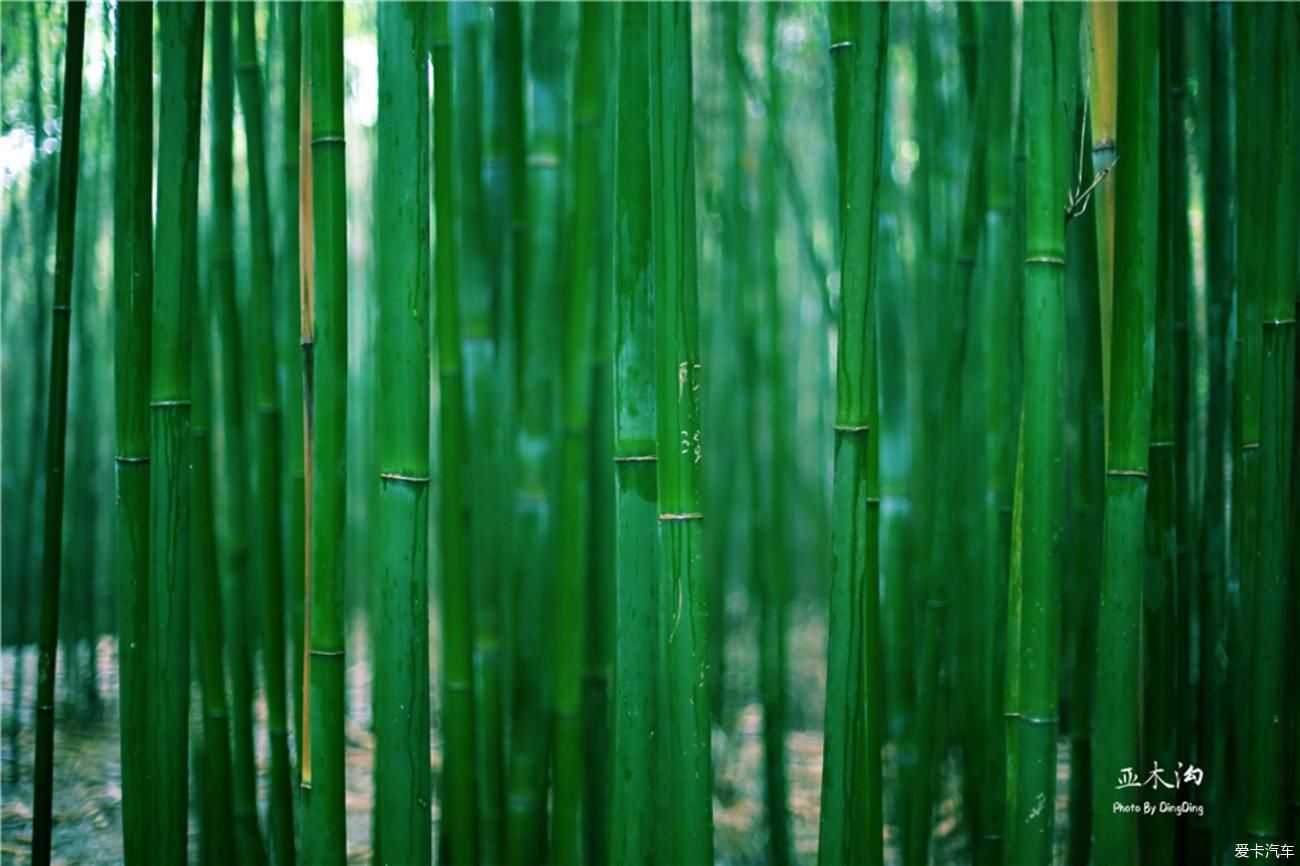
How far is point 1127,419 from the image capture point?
90 cm

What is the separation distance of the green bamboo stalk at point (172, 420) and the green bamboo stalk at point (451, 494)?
24cm

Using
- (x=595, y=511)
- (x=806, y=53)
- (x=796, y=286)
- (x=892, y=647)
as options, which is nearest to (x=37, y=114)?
(x=595, y=511)

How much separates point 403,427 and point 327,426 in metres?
0.08

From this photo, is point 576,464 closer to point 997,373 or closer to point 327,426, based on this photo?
point 327,426

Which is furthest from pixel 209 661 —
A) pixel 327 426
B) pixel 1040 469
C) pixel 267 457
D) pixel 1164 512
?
pixel 1164 512

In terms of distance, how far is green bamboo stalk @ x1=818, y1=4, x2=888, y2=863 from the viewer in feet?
2.78

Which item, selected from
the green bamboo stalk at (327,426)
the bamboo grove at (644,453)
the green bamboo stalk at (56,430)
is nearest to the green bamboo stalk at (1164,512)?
the bamboo grove at (644,453)

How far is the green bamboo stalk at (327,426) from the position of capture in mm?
835

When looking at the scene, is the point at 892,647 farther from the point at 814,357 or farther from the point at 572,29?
the point at 814,357

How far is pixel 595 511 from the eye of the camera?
1409mm

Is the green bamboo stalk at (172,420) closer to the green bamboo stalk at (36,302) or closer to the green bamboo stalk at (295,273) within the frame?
the green bamboo stalk at (295,273)

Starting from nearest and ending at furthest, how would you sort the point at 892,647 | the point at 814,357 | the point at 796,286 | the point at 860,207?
the point at 860,207, the point at 892,647, the point at 796,286, the point at 814,357

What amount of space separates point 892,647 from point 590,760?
0.43m

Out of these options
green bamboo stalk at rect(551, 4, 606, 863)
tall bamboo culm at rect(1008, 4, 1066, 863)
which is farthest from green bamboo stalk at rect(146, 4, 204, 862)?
tall bamboo culm at rect(1008, 4, 1066, 863)
